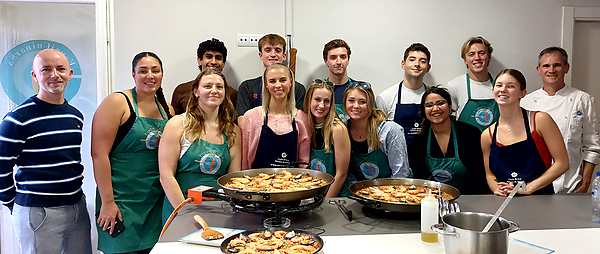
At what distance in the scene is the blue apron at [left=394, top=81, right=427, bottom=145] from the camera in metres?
3.46

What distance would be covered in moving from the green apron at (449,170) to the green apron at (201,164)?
4.82 ft

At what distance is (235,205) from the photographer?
1854 mm

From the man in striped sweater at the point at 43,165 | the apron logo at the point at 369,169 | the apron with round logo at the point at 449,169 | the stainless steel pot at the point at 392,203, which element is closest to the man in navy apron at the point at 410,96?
the apron with round logo at the point at 449,169

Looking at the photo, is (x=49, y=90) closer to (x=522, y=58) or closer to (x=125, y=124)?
(x=125, y=124)

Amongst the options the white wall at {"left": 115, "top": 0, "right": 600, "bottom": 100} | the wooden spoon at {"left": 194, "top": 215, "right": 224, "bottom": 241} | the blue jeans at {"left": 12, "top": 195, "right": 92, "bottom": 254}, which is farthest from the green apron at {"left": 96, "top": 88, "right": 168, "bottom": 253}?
the white wall at {"left": 115, "top": 0, "right": 600, "bottom": 100}

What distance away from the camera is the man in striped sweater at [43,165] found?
2.39 meters

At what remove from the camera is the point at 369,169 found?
2898mm

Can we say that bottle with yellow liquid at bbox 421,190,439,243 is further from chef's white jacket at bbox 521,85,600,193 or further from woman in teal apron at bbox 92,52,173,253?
chef's white jacket at bbox 521,85,600,193

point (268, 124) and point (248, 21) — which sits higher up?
point (248, 21)

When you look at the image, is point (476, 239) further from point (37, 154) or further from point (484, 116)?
point (484, 116)

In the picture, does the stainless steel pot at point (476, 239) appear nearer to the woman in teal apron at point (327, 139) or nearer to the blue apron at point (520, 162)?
the blue apron at point (520, 162)

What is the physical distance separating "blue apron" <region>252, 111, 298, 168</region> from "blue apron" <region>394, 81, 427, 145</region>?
120 cm

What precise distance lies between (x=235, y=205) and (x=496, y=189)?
5.03 ft

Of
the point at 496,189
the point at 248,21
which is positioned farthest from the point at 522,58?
the point at 248,21
